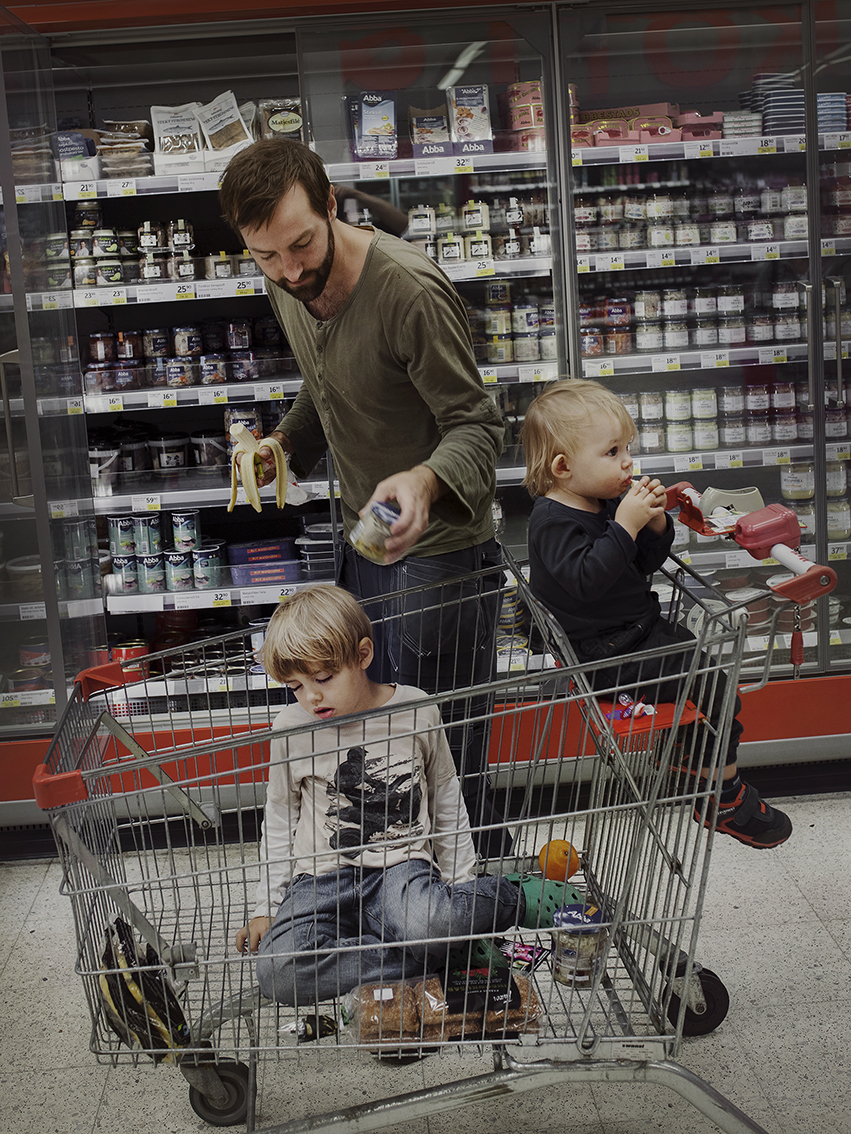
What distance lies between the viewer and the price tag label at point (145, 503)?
3.35 meters

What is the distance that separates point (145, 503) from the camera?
11.0 feet

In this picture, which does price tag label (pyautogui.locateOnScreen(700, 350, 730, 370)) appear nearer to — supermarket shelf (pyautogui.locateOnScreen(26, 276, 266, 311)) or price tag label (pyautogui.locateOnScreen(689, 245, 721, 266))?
price tag label (pyautogui.locateOnScreen(689, 245, 721, 266))

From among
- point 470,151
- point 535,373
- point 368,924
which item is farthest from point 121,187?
point 368,924

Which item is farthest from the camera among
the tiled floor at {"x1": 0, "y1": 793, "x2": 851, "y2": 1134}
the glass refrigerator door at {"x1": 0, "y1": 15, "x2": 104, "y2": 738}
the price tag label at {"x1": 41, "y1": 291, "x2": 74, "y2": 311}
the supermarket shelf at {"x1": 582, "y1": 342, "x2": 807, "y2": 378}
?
the supermarket shelf at {"x1": 582, "y1": 342, "x2": 807, "y2": 378}

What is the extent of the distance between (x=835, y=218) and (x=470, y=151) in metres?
1.16

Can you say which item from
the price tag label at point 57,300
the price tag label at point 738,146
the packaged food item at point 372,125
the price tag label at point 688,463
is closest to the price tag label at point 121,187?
the price tag label at point 57,300

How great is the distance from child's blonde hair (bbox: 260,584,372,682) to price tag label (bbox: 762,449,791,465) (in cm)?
218

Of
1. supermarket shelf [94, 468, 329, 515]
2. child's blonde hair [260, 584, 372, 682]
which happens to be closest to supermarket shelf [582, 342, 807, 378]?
supermarket shelf [94, 468, 329, 515]

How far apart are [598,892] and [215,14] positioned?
99.5 inches

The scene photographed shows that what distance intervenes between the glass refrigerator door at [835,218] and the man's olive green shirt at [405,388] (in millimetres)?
1921

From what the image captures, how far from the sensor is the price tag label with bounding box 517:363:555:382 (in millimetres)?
3363

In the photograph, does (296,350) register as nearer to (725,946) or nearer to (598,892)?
(598,892)

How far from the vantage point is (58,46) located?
3.15 m

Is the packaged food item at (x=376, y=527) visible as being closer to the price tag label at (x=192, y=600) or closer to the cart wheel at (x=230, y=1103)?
the cart wheel at (x=230, y=1103)
